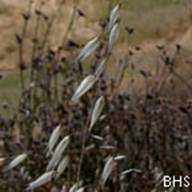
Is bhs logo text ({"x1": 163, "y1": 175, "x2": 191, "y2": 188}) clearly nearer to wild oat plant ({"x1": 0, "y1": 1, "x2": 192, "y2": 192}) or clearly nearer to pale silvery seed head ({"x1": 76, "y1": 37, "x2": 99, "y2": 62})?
wild oat plant ({"x1": 0, "y1": 1, "x2": 192, "y2": 192})

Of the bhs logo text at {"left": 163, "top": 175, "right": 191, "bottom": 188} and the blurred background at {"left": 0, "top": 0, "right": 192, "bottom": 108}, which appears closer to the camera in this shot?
the bhs logo text at {"left": 163, "top": 175, "right": 191, "bottom": 188}

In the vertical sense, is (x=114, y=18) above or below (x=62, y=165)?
above

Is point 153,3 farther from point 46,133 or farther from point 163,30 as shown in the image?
point 46,133

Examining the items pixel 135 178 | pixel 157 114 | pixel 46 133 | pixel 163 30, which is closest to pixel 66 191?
pixel 135 178

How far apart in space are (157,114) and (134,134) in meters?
0.19

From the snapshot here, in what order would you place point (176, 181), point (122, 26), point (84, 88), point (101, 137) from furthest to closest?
point (122, 26) < point (176, 181) < point (101, 137) < point (84, 88)

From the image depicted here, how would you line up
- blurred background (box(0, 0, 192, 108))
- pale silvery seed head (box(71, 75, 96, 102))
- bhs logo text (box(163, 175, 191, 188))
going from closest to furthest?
pale silvery seed head (box(71, 75, 96, 102)) → bhs logo text (box(163, 175, 191, 188)) → blurred background (box(0, 0, 192, 108))

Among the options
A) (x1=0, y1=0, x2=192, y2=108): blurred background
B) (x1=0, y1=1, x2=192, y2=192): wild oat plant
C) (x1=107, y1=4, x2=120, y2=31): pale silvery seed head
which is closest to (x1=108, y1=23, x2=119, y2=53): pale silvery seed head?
(x1=107, y1=4, x2=120, y2=31): pale silvery seed head

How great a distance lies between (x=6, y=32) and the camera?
9758 mm

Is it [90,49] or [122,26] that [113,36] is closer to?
[90,49]

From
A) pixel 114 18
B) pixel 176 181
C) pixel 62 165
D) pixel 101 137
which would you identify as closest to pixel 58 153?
pixel 62 165

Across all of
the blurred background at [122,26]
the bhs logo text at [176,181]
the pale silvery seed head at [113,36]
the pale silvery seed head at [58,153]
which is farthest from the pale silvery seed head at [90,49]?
the blurred background at [122,26]

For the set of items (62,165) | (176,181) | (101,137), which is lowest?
(176,181)

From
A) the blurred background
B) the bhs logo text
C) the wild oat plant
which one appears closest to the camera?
the wild oat plant
